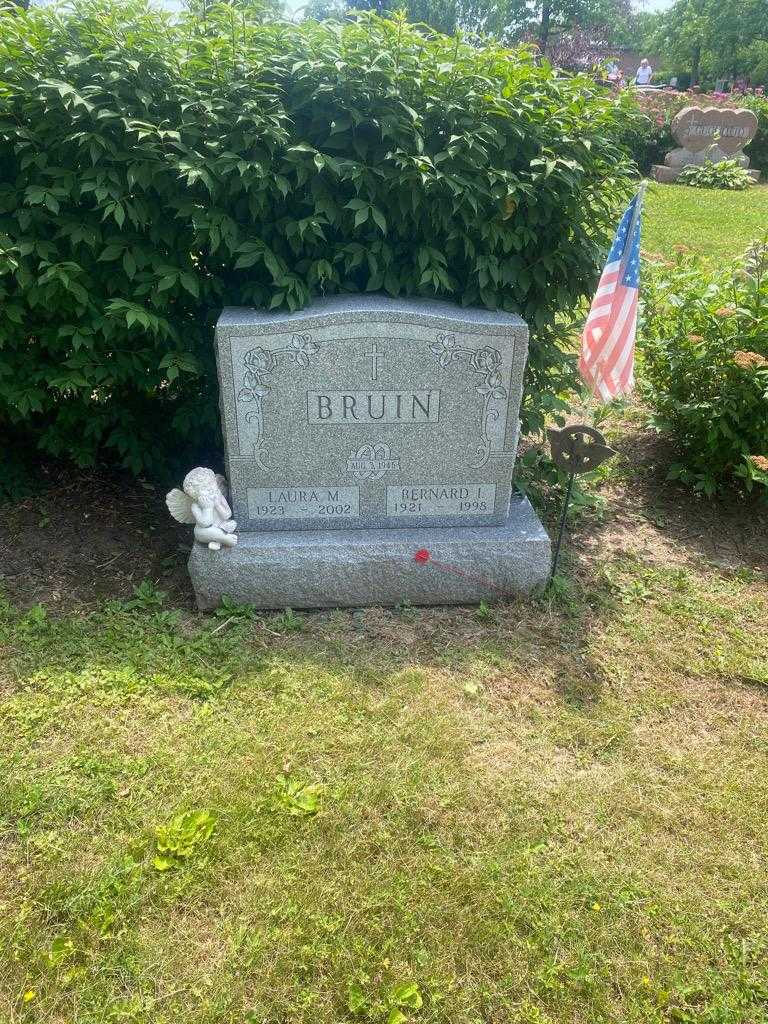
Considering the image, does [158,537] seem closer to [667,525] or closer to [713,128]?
[667,525]

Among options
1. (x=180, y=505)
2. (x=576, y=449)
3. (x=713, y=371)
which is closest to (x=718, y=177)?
(x=713, y=371)

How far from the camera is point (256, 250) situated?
356 cm

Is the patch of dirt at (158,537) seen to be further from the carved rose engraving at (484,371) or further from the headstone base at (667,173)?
the headstone base at (667,173)

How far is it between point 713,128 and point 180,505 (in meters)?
18.2

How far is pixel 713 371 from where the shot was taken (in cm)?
459

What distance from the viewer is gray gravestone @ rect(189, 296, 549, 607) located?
11.7ft

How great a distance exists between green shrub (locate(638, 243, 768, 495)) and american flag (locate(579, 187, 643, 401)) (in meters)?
0.87

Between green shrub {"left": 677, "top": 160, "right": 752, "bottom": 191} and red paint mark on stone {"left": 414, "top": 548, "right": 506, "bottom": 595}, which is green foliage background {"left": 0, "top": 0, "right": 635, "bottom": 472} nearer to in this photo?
red paint mark on stone {"left": 414, "top": 548, "right": 506, "bottom": 595}

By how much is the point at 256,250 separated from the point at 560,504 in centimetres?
242

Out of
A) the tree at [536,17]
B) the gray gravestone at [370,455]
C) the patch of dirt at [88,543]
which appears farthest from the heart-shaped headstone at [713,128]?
the tree at [536,17]

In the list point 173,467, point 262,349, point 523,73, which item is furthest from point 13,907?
point 523,73

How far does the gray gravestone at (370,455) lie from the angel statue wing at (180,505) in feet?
0.65

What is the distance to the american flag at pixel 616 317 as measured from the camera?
3641mm

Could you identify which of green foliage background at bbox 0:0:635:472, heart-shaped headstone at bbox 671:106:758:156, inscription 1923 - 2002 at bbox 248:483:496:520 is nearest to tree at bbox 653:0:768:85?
heart-shaped headstone at bbox 671:106:758:156
